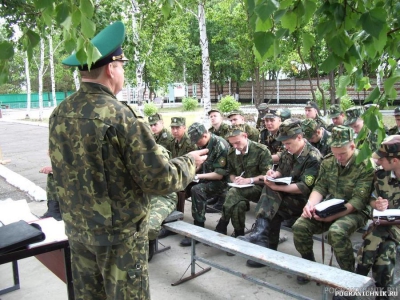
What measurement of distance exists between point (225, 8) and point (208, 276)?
10.7m

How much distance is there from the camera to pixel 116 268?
2.11 m

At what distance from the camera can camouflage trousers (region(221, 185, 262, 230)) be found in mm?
4645

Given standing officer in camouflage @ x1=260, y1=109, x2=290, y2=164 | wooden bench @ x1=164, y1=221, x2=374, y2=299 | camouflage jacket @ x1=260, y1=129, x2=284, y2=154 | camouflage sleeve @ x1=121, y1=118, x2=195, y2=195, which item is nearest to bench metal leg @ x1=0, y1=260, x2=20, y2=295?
wooden bench @ x1=164, y1=221, x2=374, y2=299

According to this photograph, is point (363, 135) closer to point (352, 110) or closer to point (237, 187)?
point (237, 187)

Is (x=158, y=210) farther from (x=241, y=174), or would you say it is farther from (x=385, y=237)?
(x=385, y=237)

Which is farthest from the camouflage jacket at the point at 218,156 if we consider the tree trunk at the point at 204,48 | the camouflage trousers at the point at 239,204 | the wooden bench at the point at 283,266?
the tree trunk at the point at 204,48

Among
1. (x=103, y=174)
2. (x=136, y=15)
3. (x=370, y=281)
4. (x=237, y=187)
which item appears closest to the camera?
(x=103, y=174)

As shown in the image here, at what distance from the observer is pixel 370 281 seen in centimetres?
272

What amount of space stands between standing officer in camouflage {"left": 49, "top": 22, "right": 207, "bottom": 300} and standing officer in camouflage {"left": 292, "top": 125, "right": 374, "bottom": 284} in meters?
1.94

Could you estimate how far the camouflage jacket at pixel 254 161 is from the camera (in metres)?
4.97

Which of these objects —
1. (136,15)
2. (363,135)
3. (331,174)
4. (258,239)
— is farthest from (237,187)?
(136,15)

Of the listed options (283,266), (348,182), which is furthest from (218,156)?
(283,266)

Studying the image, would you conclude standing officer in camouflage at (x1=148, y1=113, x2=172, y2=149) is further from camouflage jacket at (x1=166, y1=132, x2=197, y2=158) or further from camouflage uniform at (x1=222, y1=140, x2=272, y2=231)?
camouflage uniform at (x1=222, y1=140, x2=272, y2=231)

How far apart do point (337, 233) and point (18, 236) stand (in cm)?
253
